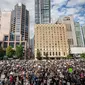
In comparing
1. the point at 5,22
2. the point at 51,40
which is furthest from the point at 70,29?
the point at 5,22

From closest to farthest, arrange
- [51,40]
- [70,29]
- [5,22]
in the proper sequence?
1. [5,22]
2. [51,40]
3. [70,29]

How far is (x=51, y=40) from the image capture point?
495 ft

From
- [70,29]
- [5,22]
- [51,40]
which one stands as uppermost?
[5,22]

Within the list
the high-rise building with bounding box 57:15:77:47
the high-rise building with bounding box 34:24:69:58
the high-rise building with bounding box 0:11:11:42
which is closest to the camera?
the high-rise building with bounding box 34:24:69:58

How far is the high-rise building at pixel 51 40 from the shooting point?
14550 cm

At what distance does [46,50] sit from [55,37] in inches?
613

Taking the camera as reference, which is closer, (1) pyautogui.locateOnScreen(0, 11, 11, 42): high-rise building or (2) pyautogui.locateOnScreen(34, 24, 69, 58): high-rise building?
(2) pyautogui.locateOnScreen(34, 24, 69, 58): high-rise building

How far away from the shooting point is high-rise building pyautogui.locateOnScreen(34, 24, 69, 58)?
14550 cm

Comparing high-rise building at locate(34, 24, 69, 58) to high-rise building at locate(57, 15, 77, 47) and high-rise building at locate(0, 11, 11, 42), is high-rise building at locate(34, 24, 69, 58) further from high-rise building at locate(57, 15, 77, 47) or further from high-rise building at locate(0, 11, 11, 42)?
high-rise building at locate(0, 11, 11, 42)

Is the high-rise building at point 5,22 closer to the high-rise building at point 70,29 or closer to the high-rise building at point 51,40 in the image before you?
the high-rise building at point 51,40

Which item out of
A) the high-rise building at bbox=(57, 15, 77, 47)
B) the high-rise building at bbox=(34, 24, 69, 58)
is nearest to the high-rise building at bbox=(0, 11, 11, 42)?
the high-rise building at bbox=(34, 24, 69, 58)

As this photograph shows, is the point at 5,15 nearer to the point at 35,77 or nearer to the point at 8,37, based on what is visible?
the point at 8,37

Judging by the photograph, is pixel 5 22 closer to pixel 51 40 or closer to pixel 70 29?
pixel 51 40

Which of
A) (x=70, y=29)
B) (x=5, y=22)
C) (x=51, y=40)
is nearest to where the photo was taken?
(x=5, y=22)
